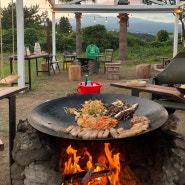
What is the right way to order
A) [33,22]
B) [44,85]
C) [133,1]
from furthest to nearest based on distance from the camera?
[33,22]
[133,1]
[44,85]

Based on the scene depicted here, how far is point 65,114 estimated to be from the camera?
12.0ft

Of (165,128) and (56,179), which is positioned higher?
(165,128)

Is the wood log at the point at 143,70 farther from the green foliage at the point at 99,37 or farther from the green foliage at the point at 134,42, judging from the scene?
the green foliage at the point at 134,42

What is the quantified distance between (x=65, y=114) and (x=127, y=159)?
83cm

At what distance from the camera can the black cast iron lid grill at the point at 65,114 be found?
10.2 feet

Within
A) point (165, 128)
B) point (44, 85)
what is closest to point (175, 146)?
point (165, 128)

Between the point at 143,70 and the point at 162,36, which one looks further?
the point at 162,36

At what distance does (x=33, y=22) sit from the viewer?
104 ft

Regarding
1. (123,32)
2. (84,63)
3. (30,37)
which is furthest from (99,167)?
(30,37)

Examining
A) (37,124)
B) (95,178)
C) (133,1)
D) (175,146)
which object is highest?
(133,1)

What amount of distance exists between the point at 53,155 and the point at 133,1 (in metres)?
13.2

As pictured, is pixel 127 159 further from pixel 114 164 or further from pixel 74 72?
pixel 74 72

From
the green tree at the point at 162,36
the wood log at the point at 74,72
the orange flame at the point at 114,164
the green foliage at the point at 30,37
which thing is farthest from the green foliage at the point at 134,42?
the orange flame at the point at 114,164

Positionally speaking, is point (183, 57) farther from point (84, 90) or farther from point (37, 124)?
point (37, 124)
